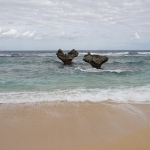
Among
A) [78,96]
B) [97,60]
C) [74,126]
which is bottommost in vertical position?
[74,126]

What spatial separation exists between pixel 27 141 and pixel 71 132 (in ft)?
3.74

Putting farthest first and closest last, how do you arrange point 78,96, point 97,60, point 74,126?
point 97,60 → point 78,96 → point 74,126

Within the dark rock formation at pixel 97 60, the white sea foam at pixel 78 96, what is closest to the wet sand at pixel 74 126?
the white sea foam at pixel 78 96

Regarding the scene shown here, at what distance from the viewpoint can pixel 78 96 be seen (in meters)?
9.15

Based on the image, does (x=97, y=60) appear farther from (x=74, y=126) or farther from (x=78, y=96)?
(x=74, y=126)

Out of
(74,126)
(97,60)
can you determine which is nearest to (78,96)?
(74,126)

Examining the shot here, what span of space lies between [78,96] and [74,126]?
10.2 feet

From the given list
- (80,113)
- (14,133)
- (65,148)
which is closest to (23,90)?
(80,113)

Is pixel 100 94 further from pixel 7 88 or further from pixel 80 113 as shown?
pixel 7 88

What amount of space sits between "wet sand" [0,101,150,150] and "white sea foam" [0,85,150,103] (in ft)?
1.91

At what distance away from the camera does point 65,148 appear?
4918 mm

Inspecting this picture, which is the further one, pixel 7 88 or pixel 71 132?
pixel 7 88

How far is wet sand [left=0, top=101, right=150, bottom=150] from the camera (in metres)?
5.08

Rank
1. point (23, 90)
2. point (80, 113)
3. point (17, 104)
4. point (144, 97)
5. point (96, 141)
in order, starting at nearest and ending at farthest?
point (96, 141) < point (80, 113) < point (17, 104) < point (144, 97) < point (23, 90)
